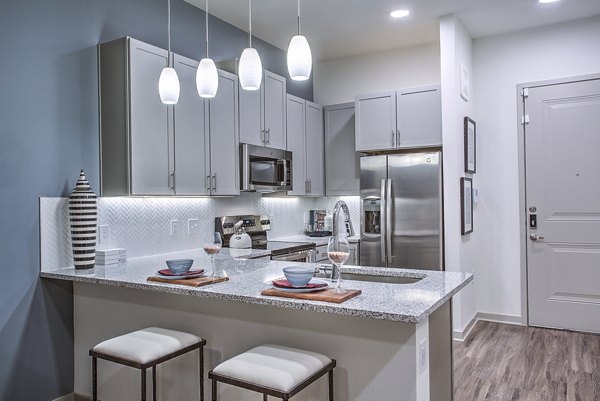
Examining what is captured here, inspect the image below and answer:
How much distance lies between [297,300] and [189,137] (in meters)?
1.97

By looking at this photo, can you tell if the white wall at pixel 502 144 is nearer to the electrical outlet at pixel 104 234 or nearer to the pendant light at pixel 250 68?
the pendant light at pixel 250 68

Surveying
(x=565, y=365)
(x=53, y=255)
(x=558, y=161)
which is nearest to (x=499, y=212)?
(x=558, y=161)

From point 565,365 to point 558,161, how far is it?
1.91 meters

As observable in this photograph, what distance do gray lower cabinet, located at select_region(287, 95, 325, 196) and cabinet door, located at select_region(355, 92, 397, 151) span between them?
55 cm

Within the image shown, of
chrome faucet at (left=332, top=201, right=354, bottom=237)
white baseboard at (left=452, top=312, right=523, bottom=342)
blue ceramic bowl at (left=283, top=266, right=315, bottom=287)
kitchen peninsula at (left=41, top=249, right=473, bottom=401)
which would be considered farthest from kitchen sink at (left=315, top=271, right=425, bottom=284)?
white baseboard at (left=452, top=312, right=523, bottom=342)

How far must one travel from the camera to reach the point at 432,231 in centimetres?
420

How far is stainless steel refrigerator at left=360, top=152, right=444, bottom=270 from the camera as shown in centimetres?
420

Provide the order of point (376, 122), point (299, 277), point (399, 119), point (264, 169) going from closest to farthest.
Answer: point (299, 277)
point (264, 169)
point (399, 119)
point (376, 122)

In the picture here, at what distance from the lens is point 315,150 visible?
5215 millimetres

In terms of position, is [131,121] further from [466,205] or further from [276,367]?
[466,205]

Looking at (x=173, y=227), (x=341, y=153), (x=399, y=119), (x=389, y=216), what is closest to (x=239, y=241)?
(x=173, y=227)

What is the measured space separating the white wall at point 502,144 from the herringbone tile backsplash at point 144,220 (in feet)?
7.32

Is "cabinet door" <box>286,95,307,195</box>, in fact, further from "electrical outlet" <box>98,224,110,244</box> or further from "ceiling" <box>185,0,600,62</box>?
"electrical outlet" <box>98,224,110,244</box>

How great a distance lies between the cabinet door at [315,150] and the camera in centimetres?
509
